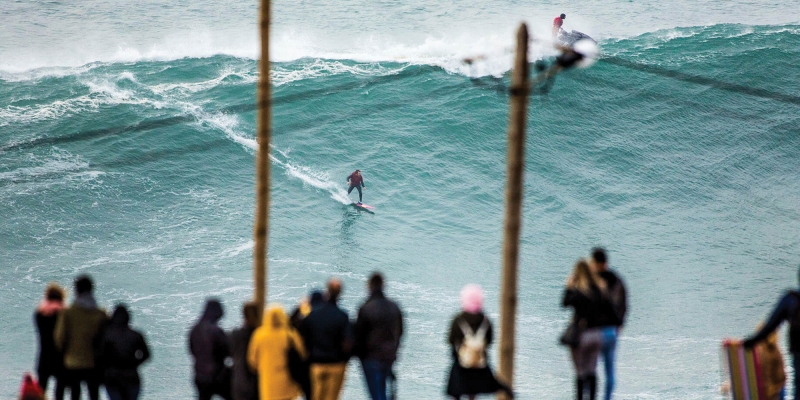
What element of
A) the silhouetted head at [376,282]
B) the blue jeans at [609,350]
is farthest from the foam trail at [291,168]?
the silhouetted head at [376,282]

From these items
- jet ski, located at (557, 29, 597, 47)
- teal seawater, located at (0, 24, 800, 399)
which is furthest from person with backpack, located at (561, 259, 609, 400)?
jet ski, located at (557, 29, 597, 47)

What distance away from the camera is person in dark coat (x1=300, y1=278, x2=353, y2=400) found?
853 cm

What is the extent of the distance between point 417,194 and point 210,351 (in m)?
26.2

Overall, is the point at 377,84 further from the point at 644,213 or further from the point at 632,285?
the point at 632,285

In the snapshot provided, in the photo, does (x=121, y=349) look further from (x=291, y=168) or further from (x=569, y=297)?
(x=291, y=168)

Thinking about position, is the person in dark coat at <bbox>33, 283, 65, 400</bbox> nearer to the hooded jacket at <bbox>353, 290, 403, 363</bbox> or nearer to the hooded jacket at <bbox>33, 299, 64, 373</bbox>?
the hooded jacket at <bbox>33, 299, 64, 373</bbox>

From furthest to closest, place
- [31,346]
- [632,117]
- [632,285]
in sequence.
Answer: [632,117] < [632,285] < [31,346]

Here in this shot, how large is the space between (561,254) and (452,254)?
292 centimetres

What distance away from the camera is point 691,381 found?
58.5 feet

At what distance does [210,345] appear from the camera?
27.7 feet

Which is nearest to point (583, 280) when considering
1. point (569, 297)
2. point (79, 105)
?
point (569, 297)

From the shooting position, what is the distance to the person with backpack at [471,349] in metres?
8.12

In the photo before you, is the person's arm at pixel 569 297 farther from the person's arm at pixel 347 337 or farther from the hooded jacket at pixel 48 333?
the hooded jacket at pixel 48 333

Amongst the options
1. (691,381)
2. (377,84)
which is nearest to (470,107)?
(377,84)
